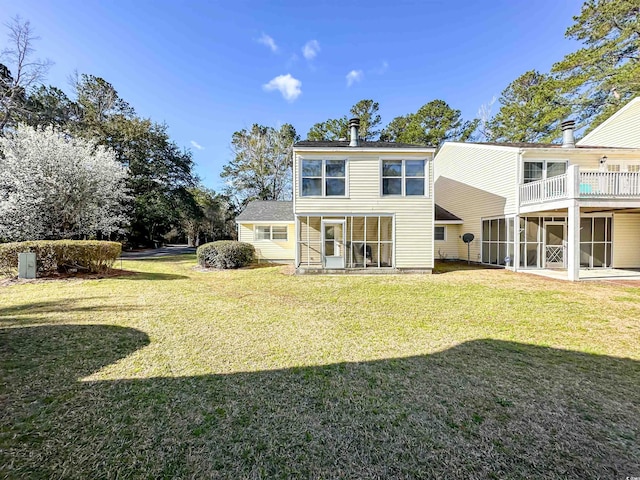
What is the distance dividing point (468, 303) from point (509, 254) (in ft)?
26.0

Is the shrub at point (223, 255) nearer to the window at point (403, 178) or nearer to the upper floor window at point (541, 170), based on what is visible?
the window at point (403, 178)

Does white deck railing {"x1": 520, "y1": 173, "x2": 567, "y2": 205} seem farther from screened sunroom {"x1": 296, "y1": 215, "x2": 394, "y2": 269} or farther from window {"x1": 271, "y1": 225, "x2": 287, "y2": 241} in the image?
window {"x1": 271, "y1": 225, "x2": 287, "y2": 241}

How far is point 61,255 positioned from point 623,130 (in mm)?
25999

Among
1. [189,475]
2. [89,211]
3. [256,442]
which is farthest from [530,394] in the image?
[89,211]

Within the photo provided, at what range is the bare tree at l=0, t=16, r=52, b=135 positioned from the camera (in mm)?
16781

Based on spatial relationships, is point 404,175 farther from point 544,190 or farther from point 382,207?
point 544,190

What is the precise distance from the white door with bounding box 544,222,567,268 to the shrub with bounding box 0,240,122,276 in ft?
62.0

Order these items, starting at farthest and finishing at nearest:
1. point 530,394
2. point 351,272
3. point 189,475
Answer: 1. point 351,272
2. point 530,394
3. point 189,475

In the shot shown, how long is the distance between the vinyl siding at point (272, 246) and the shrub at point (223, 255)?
8.79 feet

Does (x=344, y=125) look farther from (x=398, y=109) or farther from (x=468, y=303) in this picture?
(x=468, y=303)

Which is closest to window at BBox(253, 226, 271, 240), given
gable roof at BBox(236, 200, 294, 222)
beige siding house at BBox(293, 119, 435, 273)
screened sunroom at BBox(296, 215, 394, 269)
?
gable roof at BBox(236, 200, 294, 222)

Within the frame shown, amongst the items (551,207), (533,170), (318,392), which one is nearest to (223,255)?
(318,392)

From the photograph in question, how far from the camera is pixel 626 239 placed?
12516 millimetres

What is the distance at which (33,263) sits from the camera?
348 inches
